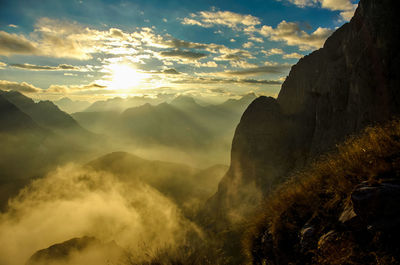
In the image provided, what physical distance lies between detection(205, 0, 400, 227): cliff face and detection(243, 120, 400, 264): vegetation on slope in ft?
13.2

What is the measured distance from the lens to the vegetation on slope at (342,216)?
13.2 feet

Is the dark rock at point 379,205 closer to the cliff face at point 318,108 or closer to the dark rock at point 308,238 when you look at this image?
the dark rock at point 308,238

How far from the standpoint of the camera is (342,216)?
4836 millimetres

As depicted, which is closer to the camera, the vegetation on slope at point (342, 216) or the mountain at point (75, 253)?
the vegetation on slope at point (342, 216)

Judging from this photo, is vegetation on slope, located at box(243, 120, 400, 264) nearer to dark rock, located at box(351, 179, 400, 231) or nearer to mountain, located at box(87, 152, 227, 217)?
dark rock, located at box(351, 179, 400, 231)

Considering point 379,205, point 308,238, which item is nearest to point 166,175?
point 308,238

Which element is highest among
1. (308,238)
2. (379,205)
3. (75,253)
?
(379,205)

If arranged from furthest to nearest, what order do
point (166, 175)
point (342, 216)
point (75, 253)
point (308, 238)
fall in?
point (166, 175), point (75, 253), point (308, 238), point (342, 216)

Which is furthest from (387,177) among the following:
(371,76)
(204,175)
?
(204,175)

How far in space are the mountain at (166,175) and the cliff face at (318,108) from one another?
170 ft

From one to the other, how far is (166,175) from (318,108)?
10962 cm

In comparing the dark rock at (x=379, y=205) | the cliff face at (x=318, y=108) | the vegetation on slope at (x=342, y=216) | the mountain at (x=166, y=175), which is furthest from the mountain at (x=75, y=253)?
the mountain at (x=166, y=175)

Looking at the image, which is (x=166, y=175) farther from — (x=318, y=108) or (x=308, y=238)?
(x=308, y=238)

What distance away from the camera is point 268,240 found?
6.51 meters
